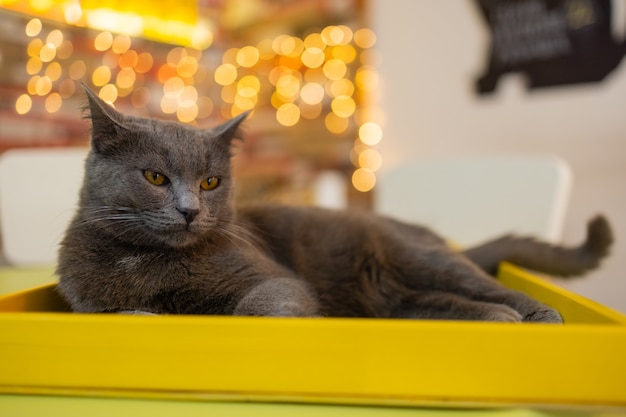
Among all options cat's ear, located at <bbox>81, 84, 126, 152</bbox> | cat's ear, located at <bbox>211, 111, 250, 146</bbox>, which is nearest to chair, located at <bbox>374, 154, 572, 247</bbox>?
cat's ear, located at <bbox>211, 111, 250, 146</bbox>

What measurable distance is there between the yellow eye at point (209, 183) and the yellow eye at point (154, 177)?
80 millimetres

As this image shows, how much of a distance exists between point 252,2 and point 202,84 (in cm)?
80

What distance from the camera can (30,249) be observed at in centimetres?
182

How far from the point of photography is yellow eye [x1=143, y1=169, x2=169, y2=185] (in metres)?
0.89

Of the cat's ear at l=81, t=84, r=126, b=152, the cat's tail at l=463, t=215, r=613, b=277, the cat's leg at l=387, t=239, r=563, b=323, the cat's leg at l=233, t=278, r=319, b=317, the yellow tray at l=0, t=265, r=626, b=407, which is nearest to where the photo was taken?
the yellow tray at l=0, t=265, r=626, b=407

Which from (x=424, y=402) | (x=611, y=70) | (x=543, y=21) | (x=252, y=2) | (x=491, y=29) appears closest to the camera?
(x=424, y=402)

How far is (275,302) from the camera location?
794 mm

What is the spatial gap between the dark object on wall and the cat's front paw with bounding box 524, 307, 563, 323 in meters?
1.91

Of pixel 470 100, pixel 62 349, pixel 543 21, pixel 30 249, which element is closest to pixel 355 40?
pixel 470 100

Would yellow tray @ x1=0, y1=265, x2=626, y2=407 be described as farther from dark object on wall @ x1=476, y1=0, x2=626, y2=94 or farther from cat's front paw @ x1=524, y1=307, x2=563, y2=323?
dark object on wall @ x1=476, y1=0, x2=626, y2=94

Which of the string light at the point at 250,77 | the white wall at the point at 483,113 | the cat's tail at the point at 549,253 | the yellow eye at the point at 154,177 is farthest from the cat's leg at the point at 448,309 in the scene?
the string light at the point at 250,77

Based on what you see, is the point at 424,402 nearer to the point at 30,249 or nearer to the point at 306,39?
the point at 30,249

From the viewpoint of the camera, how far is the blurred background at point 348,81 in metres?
2.34

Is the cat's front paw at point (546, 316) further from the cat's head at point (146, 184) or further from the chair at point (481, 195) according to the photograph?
the chair at point (481, 195)
